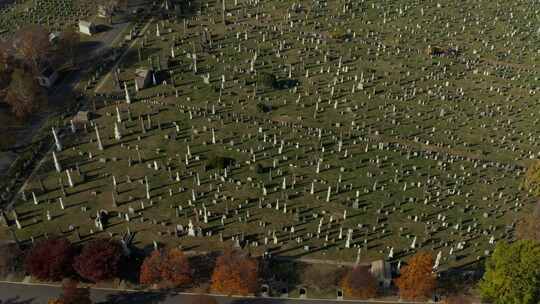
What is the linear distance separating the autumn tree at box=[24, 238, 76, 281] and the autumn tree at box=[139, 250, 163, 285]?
21.8ft

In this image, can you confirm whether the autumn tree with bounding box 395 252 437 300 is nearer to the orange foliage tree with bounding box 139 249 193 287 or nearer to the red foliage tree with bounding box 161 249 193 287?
the red foliage tree with bounding box 161 249 193 287

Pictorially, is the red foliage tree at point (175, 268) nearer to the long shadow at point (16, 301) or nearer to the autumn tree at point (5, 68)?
the long shadow at point (16, 301)

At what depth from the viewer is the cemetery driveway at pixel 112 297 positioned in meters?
41.2

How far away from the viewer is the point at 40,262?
4056 centimetres

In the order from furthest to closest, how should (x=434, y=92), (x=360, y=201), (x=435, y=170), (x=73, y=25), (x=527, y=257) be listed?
1. (x=73, y=25)
2. (x=434, y=92)
3. (x=435, y=170)
4. (x=360, y=201)
5. (x=527, y=257)

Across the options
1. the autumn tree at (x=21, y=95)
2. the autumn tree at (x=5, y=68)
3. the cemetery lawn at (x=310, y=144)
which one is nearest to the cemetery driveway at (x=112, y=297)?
the cemetery lawn at (x=310, y=144)

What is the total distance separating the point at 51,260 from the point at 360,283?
27193 millimetres

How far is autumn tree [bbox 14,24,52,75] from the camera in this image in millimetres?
65625

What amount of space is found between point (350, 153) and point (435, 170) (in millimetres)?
10045

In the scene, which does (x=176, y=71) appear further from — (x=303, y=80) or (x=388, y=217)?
(x=388, y=217)

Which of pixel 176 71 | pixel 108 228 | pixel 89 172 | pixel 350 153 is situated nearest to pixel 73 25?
pixel 176 71

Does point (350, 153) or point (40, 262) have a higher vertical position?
point (350, 153)

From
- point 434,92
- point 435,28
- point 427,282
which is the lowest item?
point 427,282

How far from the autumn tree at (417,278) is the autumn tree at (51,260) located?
96.7 ft
